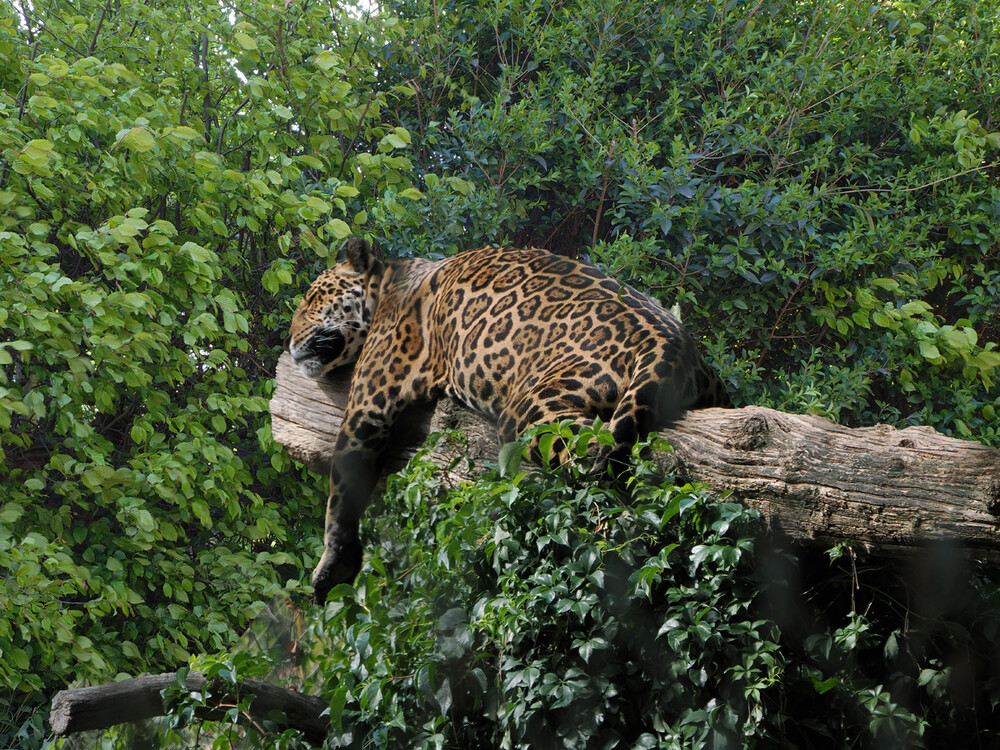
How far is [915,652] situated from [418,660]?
162 cm

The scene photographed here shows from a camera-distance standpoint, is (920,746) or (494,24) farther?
(494,24)

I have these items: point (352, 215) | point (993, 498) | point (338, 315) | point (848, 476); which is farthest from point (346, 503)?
point (352, 215)

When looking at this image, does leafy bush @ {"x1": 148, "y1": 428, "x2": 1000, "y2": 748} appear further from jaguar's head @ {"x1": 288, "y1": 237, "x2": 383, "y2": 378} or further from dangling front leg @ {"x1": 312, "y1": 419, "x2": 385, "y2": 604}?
jaguar's head @ {"x1": 288, "y1": 237, "x2": 383, "y2": 378}

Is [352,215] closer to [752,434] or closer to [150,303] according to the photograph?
[150,303]

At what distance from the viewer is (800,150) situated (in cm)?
775

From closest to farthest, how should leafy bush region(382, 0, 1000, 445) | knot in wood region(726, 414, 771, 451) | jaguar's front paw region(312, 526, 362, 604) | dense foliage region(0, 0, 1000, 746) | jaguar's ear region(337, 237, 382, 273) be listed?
knot in wood region(726, 414, 771, 451), jaguar's front paw region(312, 526, 362, 604), jaguar's ear region(337, 237, 382, 273), dense foliage region(0, 0, 1000, 746), leafy bush region(382, 0, 1000, 445)

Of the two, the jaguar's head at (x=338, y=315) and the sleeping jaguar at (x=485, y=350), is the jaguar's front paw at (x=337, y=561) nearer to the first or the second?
the sleeping jaguar at (x=485, y=350)

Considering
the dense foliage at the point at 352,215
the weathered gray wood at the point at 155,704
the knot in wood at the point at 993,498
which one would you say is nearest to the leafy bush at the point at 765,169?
the dense foliage at the point at 352,215

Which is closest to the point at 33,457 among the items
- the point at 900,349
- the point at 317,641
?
the point at 317,641

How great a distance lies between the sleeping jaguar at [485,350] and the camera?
349cm

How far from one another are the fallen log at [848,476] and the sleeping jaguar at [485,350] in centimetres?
26

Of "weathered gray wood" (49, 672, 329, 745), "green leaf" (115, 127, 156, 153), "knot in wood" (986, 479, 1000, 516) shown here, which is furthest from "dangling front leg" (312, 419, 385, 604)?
"knot in wood" (986, 479, 1000, 516)

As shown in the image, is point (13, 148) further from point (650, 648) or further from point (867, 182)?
point (867, 182)

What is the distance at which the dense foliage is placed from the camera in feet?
18.4
